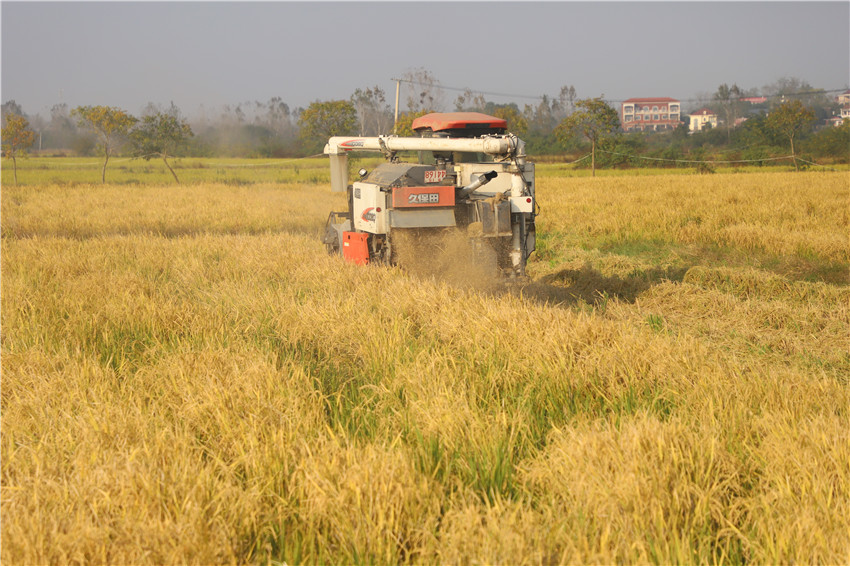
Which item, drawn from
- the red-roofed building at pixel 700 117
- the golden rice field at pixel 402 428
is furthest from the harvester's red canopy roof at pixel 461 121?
the red-roofed building at pixel 700 117

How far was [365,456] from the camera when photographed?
3.00m

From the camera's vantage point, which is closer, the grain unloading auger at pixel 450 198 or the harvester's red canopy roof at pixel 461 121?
the grain unloading auger at pixel 450 198

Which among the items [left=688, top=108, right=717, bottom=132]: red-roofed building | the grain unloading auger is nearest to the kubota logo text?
the grain unloading auger

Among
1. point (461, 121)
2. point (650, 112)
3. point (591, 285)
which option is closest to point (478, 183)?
point (461, 121)

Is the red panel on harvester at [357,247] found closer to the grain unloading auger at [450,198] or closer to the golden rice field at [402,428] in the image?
the grain unloading auger at [450,198]

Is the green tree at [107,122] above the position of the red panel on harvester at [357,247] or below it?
above

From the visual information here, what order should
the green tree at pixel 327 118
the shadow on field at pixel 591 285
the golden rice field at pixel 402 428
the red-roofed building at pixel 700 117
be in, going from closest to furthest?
the golden rice field at pixel 402 428 < the shadow on field at pixel 591 285 < the green tree at pixel 327 118 < the red-roofed building at pixel 700 117

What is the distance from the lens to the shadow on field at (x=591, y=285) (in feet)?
27.7

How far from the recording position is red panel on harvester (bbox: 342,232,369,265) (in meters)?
8.46

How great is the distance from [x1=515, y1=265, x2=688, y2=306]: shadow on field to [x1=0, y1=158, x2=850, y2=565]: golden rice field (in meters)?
1.22

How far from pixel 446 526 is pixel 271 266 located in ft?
20.7

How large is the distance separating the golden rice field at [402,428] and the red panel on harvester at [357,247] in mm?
917

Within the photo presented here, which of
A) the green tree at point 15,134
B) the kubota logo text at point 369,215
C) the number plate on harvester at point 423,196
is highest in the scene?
the green tree at point 15,134

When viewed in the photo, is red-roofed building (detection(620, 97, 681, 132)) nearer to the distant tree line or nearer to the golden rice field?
the distant tree line
